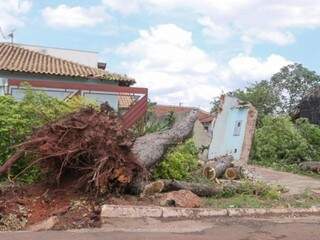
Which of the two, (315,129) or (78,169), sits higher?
(315,129)

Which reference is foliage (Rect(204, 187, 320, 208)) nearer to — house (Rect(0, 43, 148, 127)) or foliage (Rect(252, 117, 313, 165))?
house (Rect(0, 43, 148, 127))

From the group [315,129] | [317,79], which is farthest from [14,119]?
[317,79]

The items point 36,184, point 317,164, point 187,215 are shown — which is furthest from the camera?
point 317,164

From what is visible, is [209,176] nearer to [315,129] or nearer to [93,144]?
[93,144]

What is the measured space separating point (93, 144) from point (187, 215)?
2.17 m

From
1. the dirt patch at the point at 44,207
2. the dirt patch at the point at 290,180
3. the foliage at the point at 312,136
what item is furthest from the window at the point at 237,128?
the dirt patch at the point at 44,207

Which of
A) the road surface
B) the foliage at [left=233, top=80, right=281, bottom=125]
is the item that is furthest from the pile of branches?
the foliage at [left=233, top=80, right=281, bottom=125]

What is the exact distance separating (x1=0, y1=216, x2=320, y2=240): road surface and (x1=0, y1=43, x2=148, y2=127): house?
8.32 m

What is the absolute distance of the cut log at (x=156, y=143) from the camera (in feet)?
40.2

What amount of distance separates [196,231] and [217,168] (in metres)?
6.72

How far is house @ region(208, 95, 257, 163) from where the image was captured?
75.2ft

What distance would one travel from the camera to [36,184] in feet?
36.4

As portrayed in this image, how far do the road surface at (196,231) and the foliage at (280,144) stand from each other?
12.7 metres

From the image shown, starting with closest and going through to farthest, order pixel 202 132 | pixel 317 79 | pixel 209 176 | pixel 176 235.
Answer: pixel 176 235, pixel 209 176, pixel 202 132, pixel 317 79
